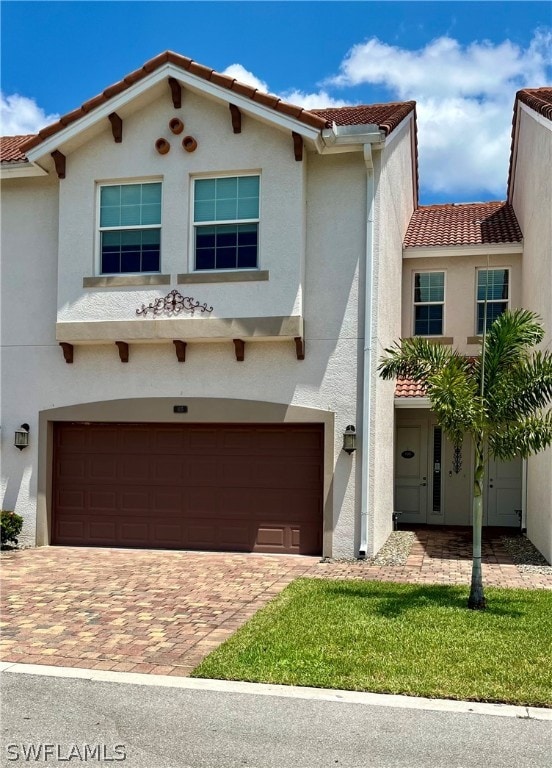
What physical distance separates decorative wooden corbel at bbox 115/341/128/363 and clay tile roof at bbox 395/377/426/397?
Result: 5557 mm

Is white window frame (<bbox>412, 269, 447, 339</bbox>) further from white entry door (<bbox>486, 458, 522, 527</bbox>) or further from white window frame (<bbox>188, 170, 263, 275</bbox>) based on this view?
white window frame (<bbox>188, 170, 263, 275</bbox>)

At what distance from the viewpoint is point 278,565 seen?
11.5m

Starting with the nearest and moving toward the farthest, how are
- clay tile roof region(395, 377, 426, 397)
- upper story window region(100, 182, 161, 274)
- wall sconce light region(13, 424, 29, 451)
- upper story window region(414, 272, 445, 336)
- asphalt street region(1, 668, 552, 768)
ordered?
asphalt street region(1, 668, 552, 768) < upper story window region(100, 182, 161, 274) < wall sconce light region(13, 424, 29, 451) < clay tile roof region(395, 377, 426, 397) < upper story window region(414, 272, 445, 336)

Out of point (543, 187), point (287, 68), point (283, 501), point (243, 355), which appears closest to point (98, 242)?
point (243, 355)

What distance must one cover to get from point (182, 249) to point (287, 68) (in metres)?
3.32

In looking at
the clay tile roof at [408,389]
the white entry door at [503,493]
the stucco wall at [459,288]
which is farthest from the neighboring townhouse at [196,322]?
the white entry door at [503,493]

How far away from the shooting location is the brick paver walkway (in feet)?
23.1

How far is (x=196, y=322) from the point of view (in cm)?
1229

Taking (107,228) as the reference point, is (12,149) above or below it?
above

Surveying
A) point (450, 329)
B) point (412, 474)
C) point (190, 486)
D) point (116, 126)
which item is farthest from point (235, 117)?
point (412, 474)

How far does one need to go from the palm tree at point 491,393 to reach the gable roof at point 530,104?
5299mm

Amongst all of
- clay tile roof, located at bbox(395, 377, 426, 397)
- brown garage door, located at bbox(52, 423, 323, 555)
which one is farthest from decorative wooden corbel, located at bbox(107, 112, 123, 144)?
clay tile roof, located at bbox(395, 377, 426, 397)

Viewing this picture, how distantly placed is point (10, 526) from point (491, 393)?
854 cm

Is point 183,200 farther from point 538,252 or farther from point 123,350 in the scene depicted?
point 538,252
